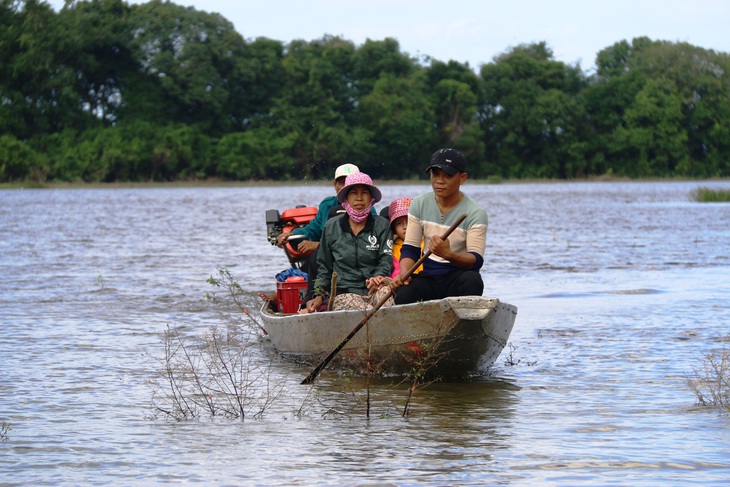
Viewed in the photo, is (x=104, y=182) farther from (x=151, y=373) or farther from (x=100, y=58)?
(x=151, y=373)

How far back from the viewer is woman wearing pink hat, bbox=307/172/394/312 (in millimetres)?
9312

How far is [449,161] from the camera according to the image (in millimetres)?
8469

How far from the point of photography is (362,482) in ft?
21.0

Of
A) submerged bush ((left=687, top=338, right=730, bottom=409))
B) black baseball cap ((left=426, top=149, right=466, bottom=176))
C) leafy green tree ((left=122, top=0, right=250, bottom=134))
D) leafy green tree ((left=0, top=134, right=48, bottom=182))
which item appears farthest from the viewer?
leafy green tree ((left=122, top=0, right=250, bottom=134))

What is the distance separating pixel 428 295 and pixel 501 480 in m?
2.57

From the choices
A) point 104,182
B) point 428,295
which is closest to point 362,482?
point 428,295

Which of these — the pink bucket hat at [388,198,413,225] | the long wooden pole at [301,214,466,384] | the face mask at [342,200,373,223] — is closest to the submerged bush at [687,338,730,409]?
the long wooden pole at [301,214,466,384]

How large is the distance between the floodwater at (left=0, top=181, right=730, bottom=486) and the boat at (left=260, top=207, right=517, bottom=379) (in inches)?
7.5

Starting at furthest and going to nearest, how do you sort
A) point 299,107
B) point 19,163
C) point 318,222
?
1. point 299,107
2. point 19,163
3. point 318,222

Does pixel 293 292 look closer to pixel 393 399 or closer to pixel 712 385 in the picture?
pixel 393 399

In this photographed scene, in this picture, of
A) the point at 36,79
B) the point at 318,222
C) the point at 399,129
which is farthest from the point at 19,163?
the point at 318,222

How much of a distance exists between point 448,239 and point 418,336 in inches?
30.1

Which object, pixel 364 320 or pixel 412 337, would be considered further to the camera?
pixel 412 337

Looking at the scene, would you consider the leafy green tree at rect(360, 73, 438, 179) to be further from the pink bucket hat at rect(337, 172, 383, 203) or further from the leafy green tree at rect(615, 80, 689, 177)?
the pink bucket hat at rect(337, 172, 383, 203)
